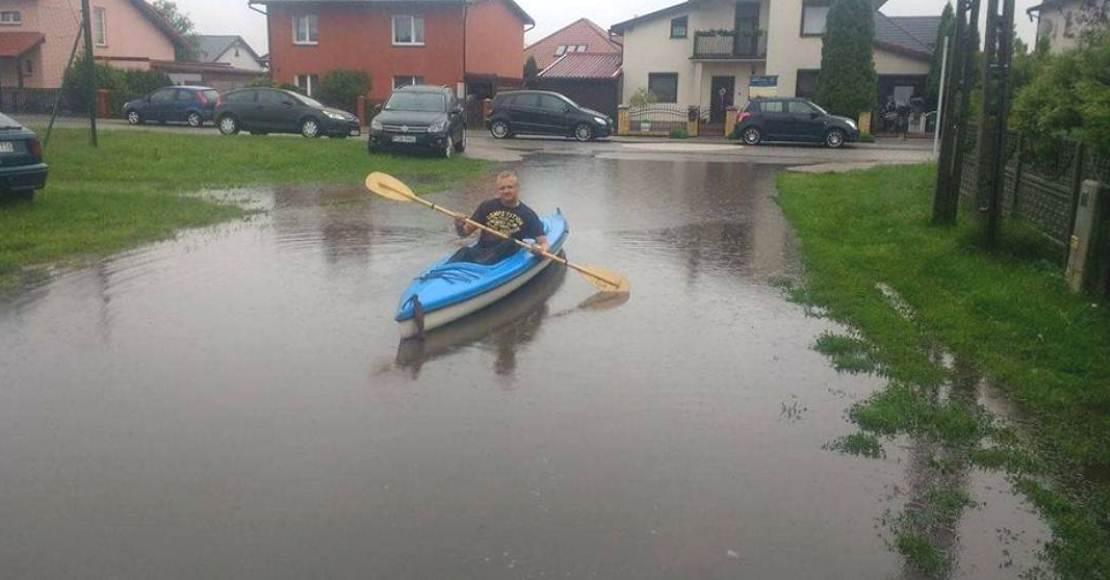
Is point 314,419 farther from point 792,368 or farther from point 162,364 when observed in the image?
point 792,368

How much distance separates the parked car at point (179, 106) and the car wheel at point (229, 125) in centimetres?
404

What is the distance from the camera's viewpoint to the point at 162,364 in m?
7.29

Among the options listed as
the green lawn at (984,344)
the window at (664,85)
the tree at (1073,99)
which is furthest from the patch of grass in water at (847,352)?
the window at (664,85)

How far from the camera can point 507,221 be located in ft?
32.3

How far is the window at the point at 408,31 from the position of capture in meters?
43.6

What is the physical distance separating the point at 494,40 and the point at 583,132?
16409mm

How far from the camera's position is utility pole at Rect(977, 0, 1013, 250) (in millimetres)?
11008

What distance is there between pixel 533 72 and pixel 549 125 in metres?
21.7

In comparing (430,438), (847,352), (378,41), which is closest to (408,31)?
(378,41)

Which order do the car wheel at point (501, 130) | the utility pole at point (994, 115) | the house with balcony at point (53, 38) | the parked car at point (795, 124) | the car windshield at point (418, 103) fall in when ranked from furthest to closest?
the house with balcony at point (53, 38) < the car wheel at point (501, 130) < the parked car at point (795, 124) < the car windshield at point (418, 103) < the utility pole at point (994, 115)

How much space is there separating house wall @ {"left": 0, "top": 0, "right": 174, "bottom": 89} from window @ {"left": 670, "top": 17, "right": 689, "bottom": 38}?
76.3ft

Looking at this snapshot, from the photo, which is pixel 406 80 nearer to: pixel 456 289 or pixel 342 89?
pixel 342 89

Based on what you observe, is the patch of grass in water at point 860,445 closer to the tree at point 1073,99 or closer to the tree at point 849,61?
the tree at point 1073,99

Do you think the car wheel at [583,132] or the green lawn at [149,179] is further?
the car wheel at [583,132]
